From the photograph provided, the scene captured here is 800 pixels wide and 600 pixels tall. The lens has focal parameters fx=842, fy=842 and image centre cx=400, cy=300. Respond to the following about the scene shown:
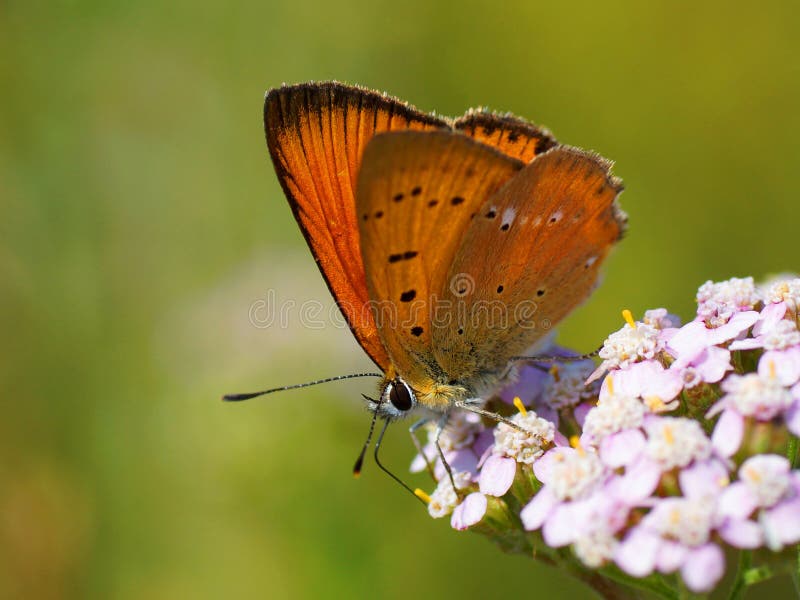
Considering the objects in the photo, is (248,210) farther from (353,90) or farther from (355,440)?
(353,90)

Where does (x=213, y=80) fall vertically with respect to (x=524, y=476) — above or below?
above

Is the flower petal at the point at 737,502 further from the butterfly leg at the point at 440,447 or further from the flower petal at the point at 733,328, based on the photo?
the butterfly leg at the point at 440,447

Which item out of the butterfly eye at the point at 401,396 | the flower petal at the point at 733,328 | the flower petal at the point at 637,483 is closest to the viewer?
the flower petal at the point at 637,483

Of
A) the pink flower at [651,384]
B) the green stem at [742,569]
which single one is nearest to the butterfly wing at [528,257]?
the pink flower at [651,384]

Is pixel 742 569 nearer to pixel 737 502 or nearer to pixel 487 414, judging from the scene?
pixel 737 502

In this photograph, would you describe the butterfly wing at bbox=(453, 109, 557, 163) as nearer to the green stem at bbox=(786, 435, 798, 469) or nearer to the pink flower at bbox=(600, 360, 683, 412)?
the pink flower at bbox=(600, 360, 683, 412)

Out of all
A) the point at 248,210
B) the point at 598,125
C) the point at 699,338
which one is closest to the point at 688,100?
the point at 598,125

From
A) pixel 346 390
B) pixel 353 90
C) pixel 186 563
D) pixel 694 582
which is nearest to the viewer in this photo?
pixel 694 582

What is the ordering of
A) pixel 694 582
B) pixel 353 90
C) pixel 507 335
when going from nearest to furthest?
Answer: pixel 694 582 < pixel 353 90 < pixel 507 335
